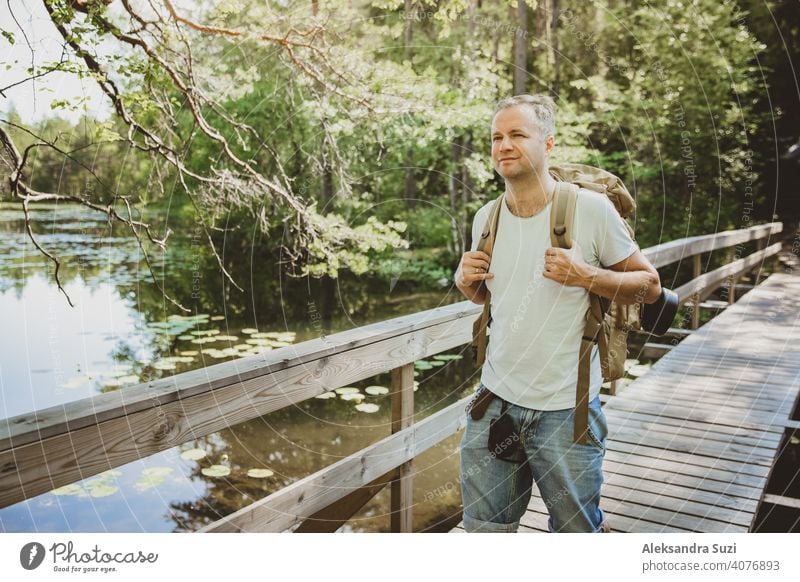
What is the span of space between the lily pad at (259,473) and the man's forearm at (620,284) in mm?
3794

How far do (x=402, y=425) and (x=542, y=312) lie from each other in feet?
3.18

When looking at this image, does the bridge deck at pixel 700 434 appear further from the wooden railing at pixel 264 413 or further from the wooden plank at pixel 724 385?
the wooden railing at pixel 264 413

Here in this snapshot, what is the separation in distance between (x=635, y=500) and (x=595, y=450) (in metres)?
1.12

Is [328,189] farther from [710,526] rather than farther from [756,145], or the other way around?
[710,526]

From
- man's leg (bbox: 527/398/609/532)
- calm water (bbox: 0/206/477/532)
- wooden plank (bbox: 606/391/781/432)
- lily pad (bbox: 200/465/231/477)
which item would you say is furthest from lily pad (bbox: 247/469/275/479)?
man's leg (bbox: 527/398/609/532)

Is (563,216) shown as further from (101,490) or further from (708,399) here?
(101,490)

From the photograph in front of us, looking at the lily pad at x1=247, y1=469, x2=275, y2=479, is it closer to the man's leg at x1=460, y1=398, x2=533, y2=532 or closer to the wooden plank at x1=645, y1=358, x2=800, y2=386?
the wooden plank at x1=645, y1=358, x2=800, y2=386

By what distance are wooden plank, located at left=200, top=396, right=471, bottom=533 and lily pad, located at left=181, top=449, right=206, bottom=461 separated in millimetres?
2999

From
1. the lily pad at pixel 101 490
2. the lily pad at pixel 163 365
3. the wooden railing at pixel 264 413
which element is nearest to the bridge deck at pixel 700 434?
the wooden railing at pixel 264 413

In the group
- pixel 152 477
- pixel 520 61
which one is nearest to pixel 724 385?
pixel 152 477

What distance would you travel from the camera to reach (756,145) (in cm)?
851

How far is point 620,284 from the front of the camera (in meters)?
1.38

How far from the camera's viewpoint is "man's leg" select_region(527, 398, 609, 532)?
1409 millimetres

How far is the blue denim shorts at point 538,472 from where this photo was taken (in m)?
1.42
